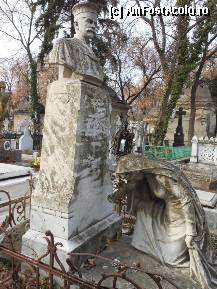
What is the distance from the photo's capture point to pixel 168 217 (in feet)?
13.0

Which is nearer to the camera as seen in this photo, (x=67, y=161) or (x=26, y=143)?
(x=67, y=161)

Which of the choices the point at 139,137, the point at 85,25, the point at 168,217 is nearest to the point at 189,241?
the point at 168,217

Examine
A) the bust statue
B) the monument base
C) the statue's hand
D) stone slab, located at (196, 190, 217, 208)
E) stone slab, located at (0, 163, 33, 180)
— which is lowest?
stone slab, located at (196, 190, 217, 208)

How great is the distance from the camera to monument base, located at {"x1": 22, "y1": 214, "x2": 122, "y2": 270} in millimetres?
3602

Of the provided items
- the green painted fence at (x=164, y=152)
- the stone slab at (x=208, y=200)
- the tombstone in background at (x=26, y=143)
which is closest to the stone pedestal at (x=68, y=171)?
the stone slab at (x=208, y=200)

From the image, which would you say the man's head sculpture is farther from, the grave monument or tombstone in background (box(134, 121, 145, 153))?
tombstone in background (box(134, 121, 145, 153))

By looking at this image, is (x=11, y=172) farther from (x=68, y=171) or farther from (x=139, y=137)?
(x=139, y=137)

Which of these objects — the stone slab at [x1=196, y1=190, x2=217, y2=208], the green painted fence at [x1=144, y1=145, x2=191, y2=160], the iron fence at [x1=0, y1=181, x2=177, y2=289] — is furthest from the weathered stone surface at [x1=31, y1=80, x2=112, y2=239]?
the green painted fence at [x1=144, y1=145, x2=191, y2=160]

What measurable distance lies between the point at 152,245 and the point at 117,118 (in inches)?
693

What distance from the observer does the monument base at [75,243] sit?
3.60 m

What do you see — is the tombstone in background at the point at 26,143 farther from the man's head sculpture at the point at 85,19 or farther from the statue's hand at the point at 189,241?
the statue's hand at the point at 189,241

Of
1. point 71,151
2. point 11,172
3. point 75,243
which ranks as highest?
point 71,151

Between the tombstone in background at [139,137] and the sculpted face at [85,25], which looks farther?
the tombstone in background at [139,137]

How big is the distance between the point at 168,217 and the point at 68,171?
1.40 metres
